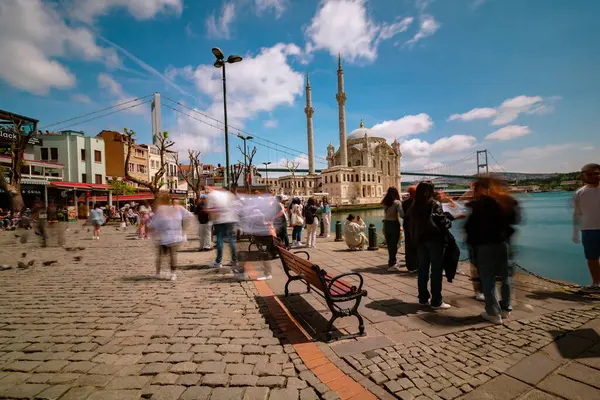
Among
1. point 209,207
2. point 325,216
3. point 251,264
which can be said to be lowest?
point 251,264

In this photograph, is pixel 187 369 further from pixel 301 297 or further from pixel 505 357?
pixel 505 357

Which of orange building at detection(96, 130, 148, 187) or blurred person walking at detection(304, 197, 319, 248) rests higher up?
orange building at detection(96, 130, 148, 187)

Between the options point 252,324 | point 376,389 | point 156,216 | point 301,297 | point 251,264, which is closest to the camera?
point 376,389

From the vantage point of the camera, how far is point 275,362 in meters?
2.65

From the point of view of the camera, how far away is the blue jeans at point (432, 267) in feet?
12.7

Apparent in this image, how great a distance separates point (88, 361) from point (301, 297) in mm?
2736

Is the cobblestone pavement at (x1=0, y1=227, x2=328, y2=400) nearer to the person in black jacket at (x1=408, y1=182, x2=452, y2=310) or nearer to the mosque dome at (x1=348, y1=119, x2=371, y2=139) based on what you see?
the person in black jacket at (x1=408, y1=182, x2=452, y2=310)

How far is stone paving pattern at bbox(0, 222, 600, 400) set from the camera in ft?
7.45

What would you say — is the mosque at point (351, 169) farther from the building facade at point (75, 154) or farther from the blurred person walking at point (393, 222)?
the blurred person walking at point (393, 222)

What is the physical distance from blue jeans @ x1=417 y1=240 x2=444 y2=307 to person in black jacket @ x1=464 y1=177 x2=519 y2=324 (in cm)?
44

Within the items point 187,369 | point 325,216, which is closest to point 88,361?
point 187,369

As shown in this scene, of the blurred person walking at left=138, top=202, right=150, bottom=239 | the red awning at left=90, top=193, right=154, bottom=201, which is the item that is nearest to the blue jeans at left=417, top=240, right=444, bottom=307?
the blurred person walking at left=138, top=202, right=150, bottom=239

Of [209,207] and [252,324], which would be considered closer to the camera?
[252,324]

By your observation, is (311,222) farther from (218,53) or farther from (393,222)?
(218,53)
